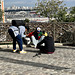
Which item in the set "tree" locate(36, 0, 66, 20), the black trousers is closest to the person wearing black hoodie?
the black trousers

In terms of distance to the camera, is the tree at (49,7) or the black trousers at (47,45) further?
the tree at (49,7)

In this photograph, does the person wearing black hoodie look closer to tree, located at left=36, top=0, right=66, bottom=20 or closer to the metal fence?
the metal fence

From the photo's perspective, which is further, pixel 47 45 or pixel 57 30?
pixel 57 30

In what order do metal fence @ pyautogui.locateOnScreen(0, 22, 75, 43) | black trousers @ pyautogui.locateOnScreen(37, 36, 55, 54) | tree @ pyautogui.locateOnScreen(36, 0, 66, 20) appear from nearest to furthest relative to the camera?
black trousers @ pyautogui.locateOnScreen(37, 36, 55, 54), metal fence @ pyautogui.locateOnScreen(0, 22, 75, 43), tree @ pyautogui.locateOnScreen(36, 0, 66, 20)

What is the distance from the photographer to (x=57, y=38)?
527 inches

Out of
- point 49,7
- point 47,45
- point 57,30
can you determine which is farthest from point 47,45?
point 49,7

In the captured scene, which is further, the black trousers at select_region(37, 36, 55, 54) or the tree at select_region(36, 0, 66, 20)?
the tree at select_region(36, 0, 66, 20)

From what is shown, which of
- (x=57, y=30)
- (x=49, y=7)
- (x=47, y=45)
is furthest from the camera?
(x=49, y=7)

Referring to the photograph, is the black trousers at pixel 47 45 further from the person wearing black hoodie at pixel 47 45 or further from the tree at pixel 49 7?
the tree at pixel 49 7

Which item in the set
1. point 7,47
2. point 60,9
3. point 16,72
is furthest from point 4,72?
point 60,9

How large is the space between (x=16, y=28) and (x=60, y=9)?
143 feet

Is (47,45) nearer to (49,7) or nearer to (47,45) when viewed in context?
(47,45)

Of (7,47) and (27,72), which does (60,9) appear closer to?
(7,47)

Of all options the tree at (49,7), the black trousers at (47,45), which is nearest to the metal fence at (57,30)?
the black trousers at (47,45)
